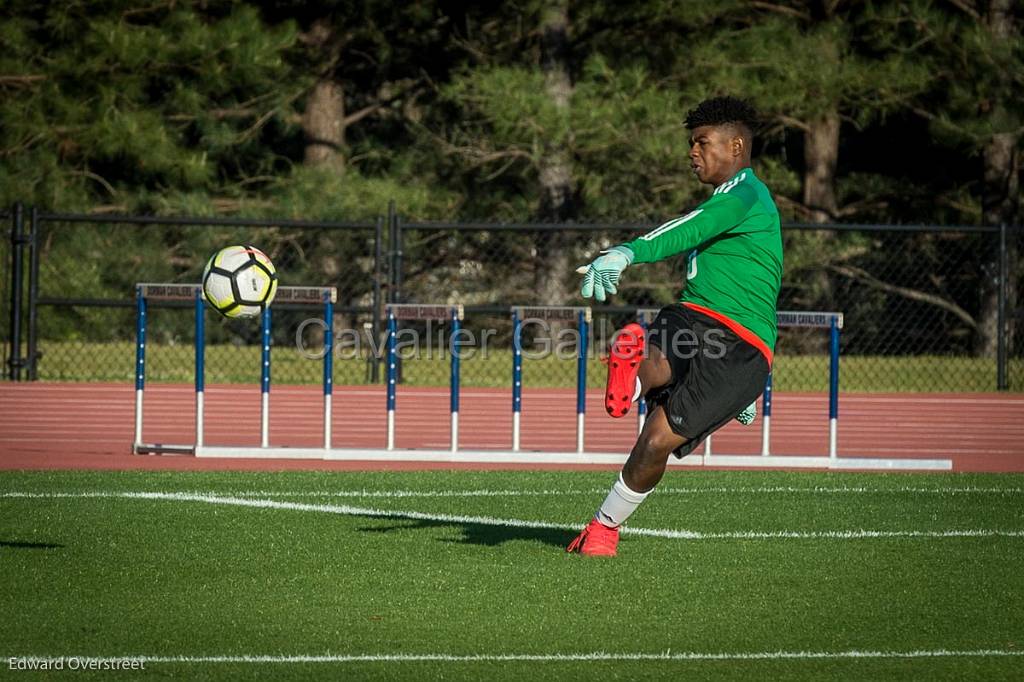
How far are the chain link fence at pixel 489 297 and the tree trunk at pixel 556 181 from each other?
0.18 ft

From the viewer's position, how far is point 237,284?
32.3ft

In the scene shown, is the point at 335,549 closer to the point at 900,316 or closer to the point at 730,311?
the point at 730,311

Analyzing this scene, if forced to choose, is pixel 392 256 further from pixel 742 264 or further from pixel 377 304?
pixel 742 264

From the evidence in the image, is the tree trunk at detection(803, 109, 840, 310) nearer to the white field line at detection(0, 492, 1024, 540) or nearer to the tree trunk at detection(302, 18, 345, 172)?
the tree trunk at detection(302, 18, 345, 172)

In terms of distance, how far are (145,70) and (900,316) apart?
42.7 ft

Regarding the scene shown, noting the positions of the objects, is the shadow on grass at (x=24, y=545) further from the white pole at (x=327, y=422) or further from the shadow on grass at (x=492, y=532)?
the white pole at (x=327, y=422)

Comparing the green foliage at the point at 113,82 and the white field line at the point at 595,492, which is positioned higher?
the green foliage at the point at 113,82

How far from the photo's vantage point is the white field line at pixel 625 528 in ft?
26.4

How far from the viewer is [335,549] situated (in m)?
7.47

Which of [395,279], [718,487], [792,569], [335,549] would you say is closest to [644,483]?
[792,569]

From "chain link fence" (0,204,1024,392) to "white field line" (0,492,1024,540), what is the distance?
32.8 feet

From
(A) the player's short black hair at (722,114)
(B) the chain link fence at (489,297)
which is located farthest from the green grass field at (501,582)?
(B) the chain link fence at (489,297)
